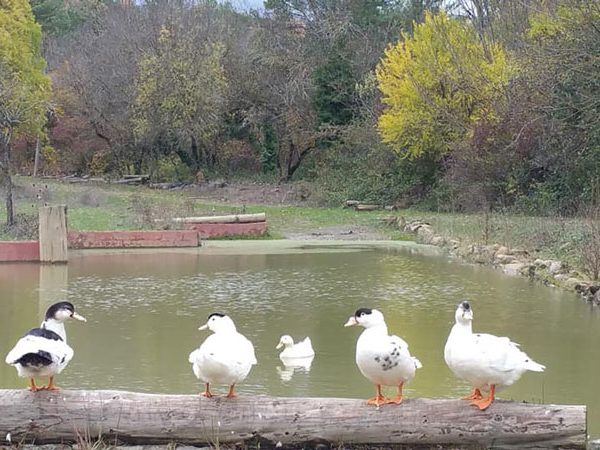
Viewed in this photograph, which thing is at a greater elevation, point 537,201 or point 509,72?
point 509,72

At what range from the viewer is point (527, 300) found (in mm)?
11453

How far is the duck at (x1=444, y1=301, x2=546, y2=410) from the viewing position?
502 centimetres

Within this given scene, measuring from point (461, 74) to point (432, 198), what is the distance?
12.0 ft

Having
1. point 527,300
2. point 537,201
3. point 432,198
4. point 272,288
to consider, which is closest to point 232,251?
point 272,288

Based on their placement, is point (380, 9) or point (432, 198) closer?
point (432, 198)

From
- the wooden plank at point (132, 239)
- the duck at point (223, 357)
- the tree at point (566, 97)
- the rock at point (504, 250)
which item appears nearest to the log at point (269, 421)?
the duck at point (223, 357)

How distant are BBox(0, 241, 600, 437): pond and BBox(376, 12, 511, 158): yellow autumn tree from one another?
10.00 meters

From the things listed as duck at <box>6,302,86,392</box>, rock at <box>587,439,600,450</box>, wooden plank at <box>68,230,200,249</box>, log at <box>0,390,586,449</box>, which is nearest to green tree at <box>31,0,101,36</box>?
wooden plank at <box>68,230,200,249</box>

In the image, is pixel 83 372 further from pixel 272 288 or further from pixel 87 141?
pixel 87 141

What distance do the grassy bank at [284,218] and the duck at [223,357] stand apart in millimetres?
8411

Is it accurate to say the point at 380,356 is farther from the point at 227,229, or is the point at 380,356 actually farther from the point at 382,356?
the point at 227,229

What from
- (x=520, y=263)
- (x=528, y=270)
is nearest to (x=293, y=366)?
(x=528, y=270)

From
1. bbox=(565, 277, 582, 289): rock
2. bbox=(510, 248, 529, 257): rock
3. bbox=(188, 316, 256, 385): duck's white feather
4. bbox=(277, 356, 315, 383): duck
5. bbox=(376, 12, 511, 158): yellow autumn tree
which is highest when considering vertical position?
bbox=(376, 12, 511, 158): yellow autumn tree

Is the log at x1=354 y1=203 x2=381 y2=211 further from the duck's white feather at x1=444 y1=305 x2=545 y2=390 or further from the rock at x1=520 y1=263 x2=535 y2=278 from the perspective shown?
the duck's white feather at x1=444 y1=305 x2=545 y2=390
